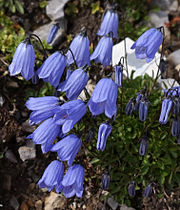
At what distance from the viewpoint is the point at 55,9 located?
586cm

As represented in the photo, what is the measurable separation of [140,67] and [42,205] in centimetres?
261

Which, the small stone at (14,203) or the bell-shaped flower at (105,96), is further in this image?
the small stone at (14,203)

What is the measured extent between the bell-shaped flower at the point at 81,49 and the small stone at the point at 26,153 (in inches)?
63.7

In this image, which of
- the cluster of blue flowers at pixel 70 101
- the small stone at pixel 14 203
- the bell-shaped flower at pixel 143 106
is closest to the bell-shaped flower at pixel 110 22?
the cluster of blue flowers at pixel 70 101

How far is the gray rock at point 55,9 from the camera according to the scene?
5848mm

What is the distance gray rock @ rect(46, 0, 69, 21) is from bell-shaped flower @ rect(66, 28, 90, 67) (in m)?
2.52

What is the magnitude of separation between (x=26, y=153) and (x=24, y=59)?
1.72 metres

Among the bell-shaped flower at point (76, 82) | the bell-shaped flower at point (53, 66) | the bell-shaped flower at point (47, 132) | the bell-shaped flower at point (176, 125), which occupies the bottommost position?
the bell-shaped flower at point (176, 125)

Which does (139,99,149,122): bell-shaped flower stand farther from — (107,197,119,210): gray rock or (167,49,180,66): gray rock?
(167,49,180,66): gray rock

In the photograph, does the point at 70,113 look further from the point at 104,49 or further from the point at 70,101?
the point at 104,49

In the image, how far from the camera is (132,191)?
13.1 ft

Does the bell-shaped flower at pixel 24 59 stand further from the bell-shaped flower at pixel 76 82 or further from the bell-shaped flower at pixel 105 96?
the bell-shaped flower at pixel 105 96

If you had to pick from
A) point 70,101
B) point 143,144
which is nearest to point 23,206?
point 143,144

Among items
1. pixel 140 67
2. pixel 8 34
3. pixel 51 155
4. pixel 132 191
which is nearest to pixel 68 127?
pixel 132 191
